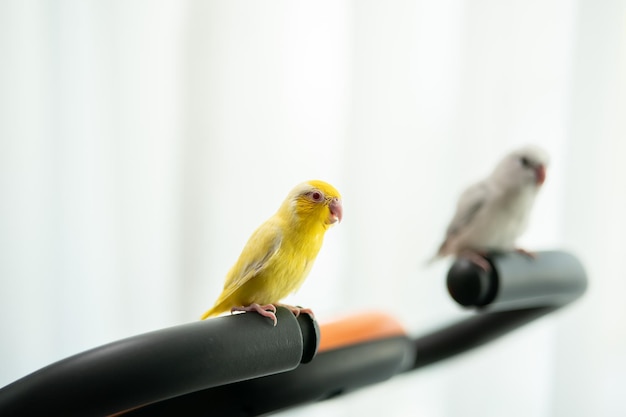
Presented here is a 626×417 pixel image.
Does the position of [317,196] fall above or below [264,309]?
above

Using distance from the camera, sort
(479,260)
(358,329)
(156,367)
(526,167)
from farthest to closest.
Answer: (526,167)
(479,260)
(358,329)
(156,367)

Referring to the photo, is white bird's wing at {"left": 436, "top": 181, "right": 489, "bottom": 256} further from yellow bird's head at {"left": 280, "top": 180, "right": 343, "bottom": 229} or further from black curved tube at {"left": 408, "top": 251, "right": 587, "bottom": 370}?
yellow bird's head at {"left": 280, "top": 180, "right": 343, "bottom": 229}

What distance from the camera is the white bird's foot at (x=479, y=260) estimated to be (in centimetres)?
79

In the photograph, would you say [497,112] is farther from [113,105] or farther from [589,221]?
[113,105]

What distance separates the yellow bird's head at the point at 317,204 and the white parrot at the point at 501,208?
459 mm

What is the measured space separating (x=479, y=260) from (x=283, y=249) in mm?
365

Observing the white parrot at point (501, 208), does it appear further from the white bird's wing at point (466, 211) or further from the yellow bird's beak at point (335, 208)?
the yellow bird's beak at point (335, 208)

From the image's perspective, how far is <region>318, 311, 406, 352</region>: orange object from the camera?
668mm

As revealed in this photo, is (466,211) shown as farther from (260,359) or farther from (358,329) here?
(260,359)

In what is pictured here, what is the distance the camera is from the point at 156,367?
1.52 ft

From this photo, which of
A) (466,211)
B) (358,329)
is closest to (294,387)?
(358,329)

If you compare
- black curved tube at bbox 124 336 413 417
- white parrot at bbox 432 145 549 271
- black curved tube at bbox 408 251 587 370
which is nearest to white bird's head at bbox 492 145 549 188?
white parrot at bbox 432 145 549 271

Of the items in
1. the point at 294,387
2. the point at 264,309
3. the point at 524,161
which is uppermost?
the point at 524,161

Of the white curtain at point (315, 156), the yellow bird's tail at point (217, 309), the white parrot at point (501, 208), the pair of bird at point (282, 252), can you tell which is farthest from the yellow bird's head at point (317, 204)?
the white parrot at point (501, 208)
